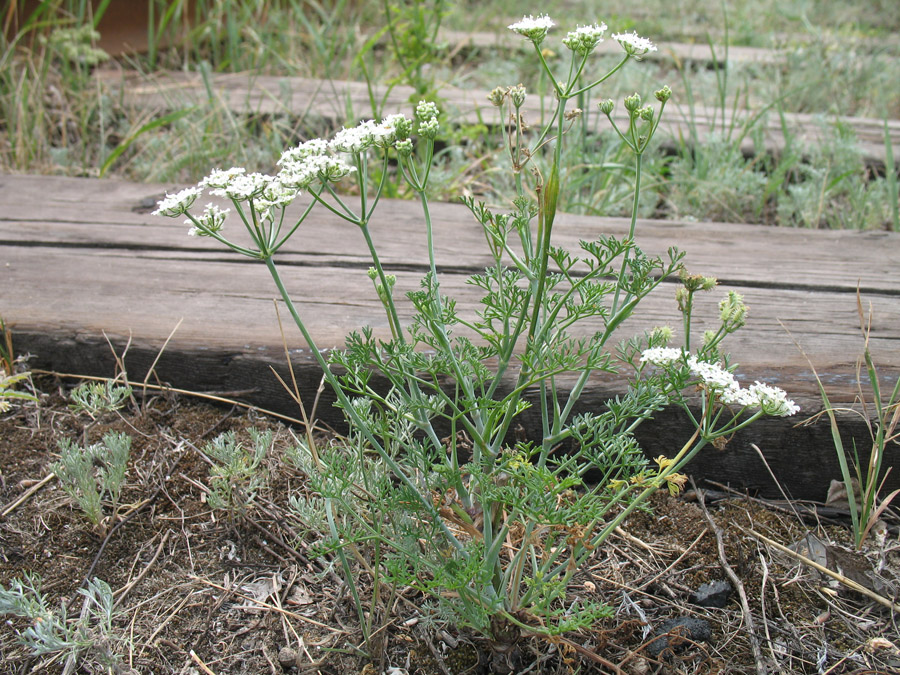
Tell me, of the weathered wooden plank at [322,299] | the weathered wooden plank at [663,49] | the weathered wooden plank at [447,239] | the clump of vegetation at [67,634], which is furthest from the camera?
the weathered wooden plank at [663,49]

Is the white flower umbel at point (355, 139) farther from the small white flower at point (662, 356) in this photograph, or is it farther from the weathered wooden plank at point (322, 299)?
the weathered wooden plank at point (322, 299)

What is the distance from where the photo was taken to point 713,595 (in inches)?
62.7

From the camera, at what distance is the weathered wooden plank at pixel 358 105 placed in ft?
12.3

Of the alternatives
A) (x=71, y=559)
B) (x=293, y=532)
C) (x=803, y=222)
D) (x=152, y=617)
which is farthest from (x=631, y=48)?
(x=803, y=222)

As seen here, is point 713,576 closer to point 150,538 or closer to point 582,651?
point 582,651

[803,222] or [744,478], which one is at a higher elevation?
[803,222]

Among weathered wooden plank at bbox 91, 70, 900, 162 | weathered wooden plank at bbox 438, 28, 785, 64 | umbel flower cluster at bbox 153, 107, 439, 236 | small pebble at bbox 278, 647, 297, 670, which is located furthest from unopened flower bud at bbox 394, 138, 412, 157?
weathered wooden plank at bbox 438, 28, 785, 64

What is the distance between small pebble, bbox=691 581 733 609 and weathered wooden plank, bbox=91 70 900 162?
8.31 feet

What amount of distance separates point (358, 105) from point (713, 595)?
3294 millimetres

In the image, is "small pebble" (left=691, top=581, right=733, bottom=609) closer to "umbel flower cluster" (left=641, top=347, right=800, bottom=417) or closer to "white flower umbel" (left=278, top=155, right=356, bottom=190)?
"umbel flower cluster" (left=641, top=347, right=800, bottom=417)

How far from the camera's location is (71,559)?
5.52ft

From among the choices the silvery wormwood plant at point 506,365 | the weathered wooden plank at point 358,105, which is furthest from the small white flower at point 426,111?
the weathered wooden plank at point 358,105

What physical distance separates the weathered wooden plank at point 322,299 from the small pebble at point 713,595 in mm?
381

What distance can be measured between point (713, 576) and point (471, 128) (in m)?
2.60
